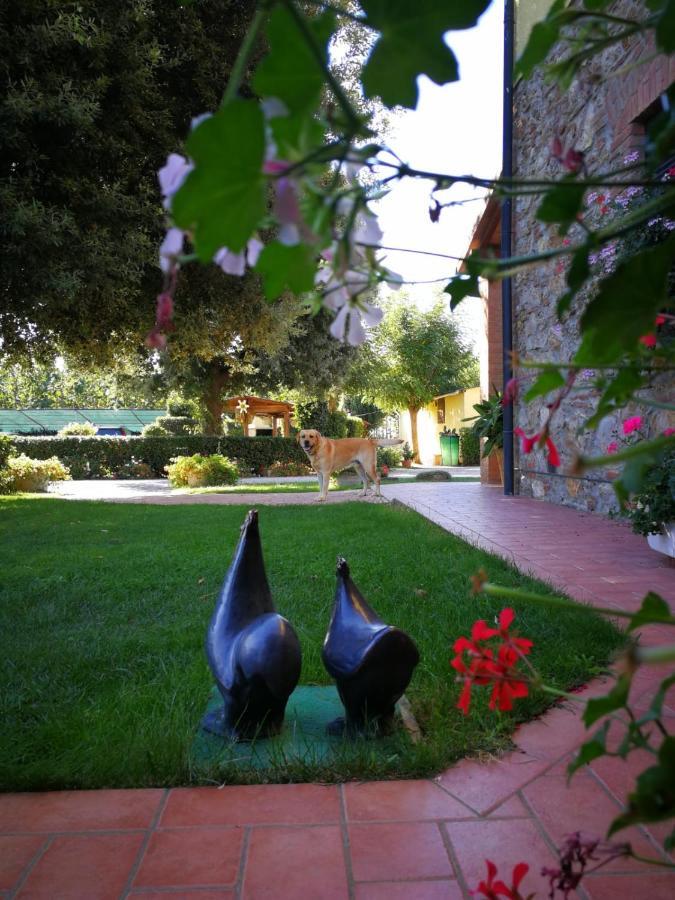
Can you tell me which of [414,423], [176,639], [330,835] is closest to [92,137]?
[176,639]

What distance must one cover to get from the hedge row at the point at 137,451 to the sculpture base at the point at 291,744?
17.2 metres

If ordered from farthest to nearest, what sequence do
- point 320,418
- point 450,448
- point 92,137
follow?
point 450,448 < point 320,418 < point 92,137

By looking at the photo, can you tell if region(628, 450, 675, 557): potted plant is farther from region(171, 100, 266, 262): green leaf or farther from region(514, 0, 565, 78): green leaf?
region(171, 100, 266, 262): green leaf

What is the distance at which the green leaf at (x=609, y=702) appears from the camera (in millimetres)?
518

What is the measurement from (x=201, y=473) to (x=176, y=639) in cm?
1154

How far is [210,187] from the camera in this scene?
406 mm

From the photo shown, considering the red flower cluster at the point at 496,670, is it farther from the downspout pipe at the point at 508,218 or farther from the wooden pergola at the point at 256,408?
the wooden pergola at the point at 256,408

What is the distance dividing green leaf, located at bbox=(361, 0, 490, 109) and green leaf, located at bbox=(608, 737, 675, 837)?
522mm

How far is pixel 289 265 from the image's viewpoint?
0.48 m

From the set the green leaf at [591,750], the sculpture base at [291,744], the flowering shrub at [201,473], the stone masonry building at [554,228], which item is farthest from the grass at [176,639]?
the flowering shrub at [201,473]

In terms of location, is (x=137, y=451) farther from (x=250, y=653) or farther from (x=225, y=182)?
(x=225, y=182)

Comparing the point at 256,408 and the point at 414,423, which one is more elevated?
the point at 256,408

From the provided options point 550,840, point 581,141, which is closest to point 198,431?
point 581,141

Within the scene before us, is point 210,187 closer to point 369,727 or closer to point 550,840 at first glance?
point 550,840
